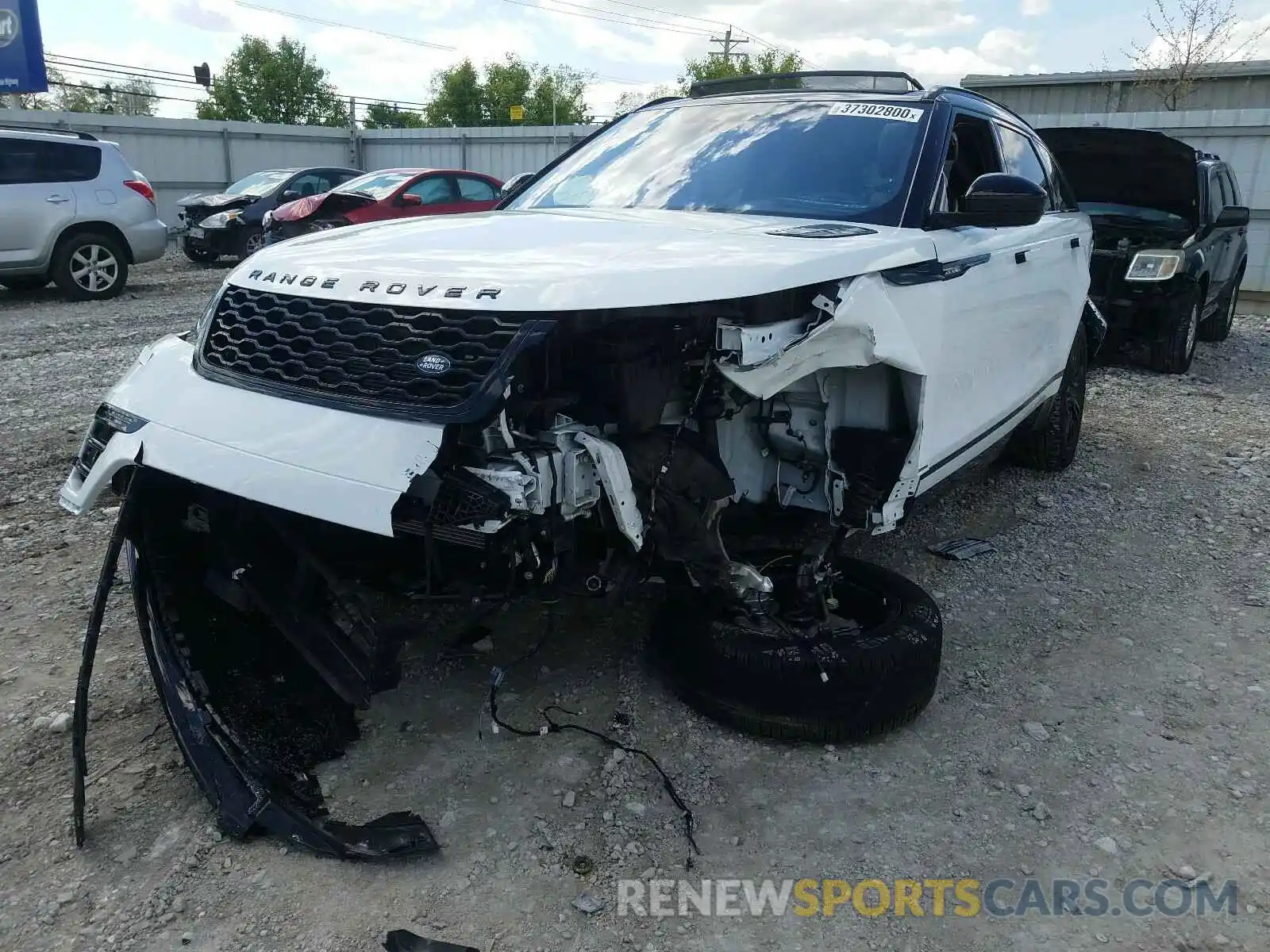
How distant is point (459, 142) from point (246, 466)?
21.8 m

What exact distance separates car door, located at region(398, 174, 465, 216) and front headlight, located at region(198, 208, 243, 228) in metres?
2.70

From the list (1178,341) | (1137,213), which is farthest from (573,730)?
(1137,213)

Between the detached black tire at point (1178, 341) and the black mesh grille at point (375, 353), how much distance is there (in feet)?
24.9

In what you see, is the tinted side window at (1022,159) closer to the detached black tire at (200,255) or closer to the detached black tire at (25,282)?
the detached black tire at (25,282)

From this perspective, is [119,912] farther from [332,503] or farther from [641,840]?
[641,840]

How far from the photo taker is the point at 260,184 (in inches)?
612

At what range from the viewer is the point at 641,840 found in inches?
99.0

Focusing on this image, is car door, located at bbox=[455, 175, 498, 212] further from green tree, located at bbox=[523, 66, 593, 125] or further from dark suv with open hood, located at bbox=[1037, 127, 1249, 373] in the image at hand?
green tree, located at bbox=[523, 66, 593, 125]

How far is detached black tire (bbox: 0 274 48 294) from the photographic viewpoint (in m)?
10.4

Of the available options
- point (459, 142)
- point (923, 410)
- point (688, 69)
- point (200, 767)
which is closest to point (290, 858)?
point (200, 767)

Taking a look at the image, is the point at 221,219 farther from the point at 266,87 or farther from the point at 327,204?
the point at 266,87

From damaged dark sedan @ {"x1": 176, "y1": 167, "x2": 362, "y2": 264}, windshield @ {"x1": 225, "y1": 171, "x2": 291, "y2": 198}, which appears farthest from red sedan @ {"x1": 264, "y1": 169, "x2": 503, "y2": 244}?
windshield @ {"x1": 225, "y1": 171, "x2": 291, "y2": 198}

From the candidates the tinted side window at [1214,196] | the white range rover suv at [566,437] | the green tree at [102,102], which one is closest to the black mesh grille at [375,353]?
the white range rover suv at [566,437]

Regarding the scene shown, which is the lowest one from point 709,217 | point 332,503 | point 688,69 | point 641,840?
point 641,840
